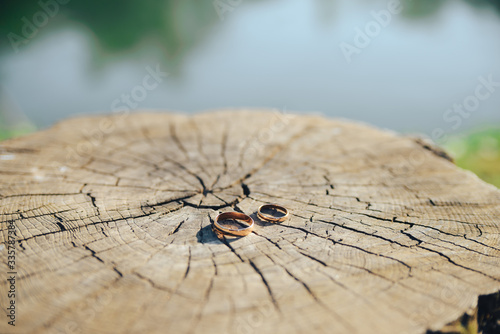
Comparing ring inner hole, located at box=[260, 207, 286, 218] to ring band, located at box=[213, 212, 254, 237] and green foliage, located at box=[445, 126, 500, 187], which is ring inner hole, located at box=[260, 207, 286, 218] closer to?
ring band, located at box=[213, 212, 254, 237]

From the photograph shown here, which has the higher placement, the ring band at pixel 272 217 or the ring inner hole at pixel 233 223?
the ring band at pixel 272 217

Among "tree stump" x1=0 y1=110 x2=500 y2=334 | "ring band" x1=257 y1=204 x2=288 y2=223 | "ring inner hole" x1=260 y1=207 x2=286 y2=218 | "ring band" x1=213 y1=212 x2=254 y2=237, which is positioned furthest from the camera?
"ring inner hole" x1=260 y1=207 x2=286 y2=218

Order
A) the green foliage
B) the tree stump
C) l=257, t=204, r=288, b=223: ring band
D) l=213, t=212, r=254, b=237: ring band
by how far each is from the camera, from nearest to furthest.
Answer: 1. the tree stump
2. l=213, t=212, r=254, b=237: ring band
3. l=257, t=204, r=288, b=223: ring band
4. the green foliage

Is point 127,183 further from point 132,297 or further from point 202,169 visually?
point 132,297

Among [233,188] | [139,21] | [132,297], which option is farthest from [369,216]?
[139,21]

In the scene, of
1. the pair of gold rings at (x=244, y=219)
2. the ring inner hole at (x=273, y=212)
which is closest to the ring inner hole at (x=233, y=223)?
the pair of gold rings at (x=244, y=219)

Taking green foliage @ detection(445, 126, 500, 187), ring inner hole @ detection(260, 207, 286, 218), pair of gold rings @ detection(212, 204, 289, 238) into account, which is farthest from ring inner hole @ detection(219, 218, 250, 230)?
green foliage @ detection(445, 126, 500, 187)

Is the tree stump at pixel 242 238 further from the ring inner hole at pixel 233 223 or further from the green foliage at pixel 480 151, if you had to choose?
the green foliage at pixel 480 151

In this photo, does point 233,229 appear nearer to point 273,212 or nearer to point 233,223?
point 233,223
